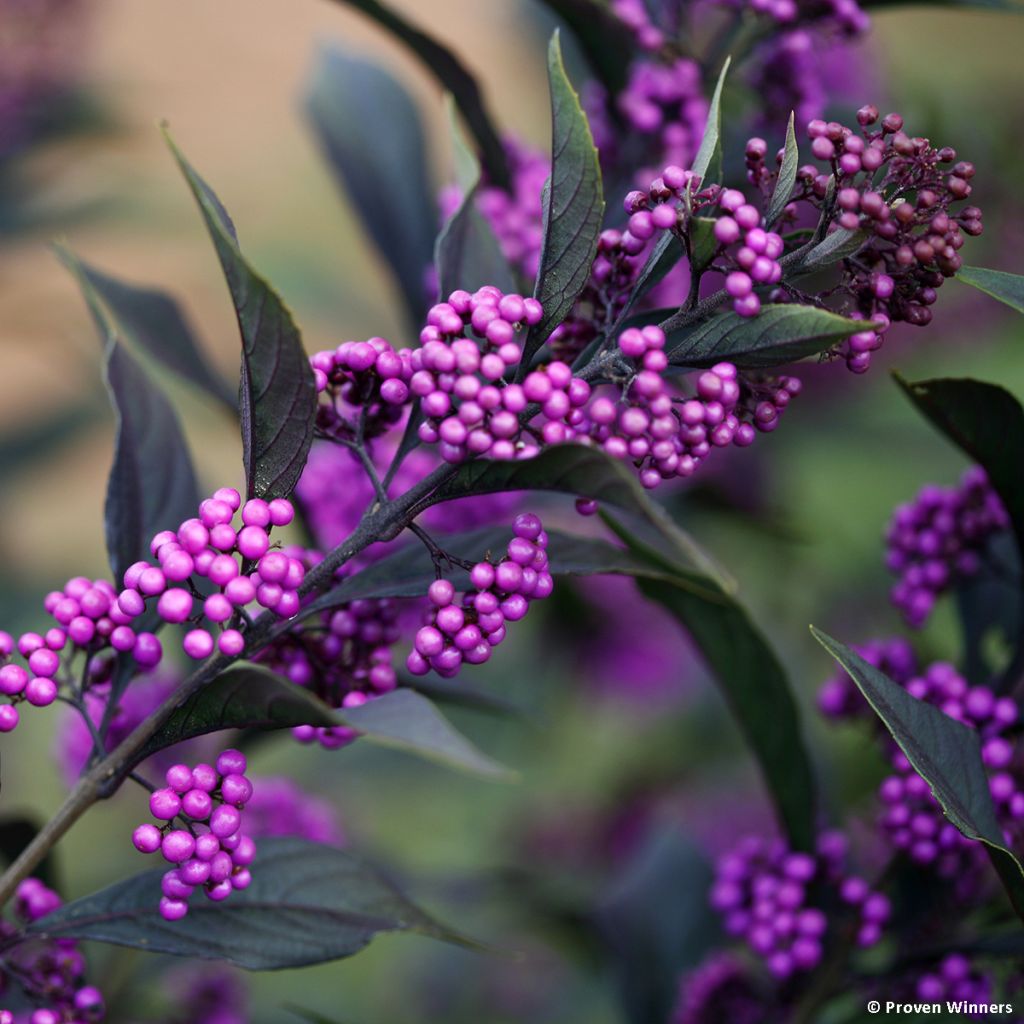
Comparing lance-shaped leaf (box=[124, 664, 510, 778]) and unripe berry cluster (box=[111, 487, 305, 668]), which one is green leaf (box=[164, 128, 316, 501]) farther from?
lance-shaped leaf (box=[124, 664, 510, 778])

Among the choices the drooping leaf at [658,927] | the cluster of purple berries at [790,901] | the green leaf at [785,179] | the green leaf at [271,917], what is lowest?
the drooping leaf at [658,927]

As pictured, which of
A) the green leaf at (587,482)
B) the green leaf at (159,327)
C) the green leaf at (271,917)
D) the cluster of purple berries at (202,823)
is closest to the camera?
the green leaf at (587,482)

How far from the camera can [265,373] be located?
0.79 m

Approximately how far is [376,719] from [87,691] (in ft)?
0.93

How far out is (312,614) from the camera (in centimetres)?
89

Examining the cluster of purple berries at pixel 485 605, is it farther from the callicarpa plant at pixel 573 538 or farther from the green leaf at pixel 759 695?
the green leaf at pixel 759 695

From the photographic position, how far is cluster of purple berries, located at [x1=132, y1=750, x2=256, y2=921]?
0.79 m

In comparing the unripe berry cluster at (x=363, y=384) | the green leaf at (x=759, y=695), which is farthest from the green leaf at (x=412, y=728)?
the green leaf at (x=759, y=695)

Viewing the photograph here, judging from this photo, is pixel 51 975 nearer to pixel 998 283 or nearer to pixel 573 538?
pixel 573 538

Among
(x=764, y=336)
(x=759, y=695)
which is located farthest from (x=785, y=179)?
(x=759, y=695)

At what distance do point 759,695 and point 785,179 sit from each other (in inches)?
23.0

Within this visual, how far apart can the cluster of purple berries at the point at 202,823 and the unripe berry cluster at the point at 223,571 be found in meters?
0.08

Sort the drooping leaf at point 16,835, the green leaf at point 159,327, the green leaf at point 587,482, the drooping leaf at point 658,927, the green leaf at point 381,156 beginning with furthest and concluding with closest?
the green leaf at point 381,156 → the drooping leaf at point 658,927 → the green leaf at point 159,327 → the drooping leaf at point 16,835 → the green leaf at point 587,482

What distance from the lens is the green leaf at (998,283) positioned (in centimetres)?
84
